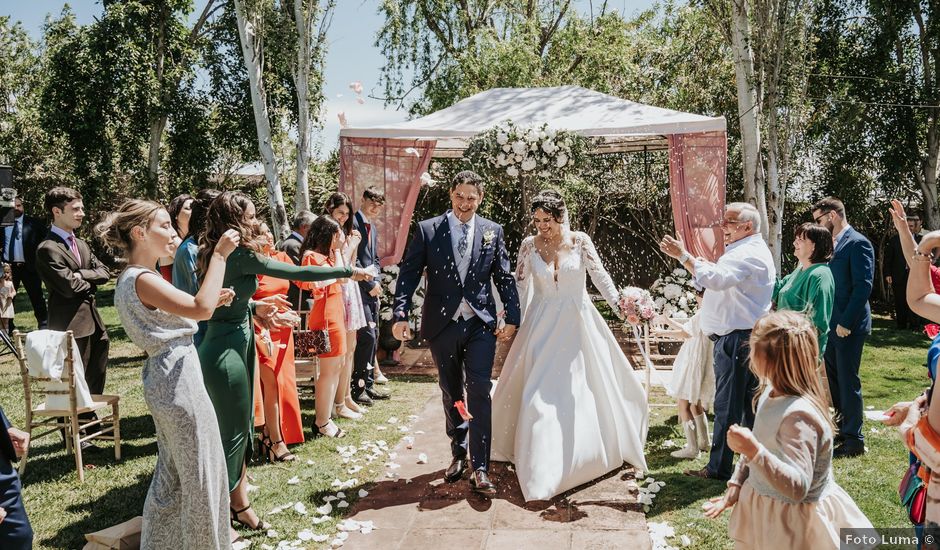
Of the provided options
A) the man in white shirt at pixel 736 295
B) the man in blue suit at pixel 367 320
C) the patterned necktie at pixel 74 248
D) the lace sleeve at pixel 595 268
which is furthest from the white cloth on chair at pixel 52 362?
the man in white shirt at pixel 736 295

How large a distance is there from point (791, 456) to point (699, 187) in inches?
261

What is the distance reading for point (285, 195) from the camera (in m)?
18.3

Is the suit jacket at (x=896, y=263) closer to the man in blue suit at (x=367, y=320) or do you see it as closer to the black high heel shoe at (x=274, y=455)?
the man in blue suit at (x=367, y=320)

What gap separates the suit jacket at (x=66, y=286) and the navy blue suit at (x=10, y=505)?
3.13 meters

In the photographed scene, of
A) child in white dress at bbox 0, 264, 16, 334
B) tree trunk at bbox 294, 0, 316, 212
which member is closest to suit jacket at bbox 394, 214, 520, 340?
child in white dress at bbox 0, 264, 16, 334

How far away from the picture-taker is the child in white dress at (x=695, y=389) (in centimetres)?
477

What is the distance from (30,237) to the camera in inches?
394

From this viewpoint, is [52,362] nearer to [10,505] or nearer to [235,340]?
[235,340]

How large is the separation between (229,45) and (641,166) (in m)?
10.6

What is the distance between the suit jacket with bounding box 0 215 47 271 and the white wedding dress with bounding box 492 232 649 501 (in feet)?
26.8

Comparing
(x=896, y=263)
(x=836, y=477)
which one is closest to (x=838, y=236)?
(x=836, y=477)

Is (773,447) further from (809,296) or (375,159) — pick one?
(375,159)

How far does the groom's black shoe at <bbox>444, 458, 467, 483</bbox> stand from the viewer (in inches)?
172

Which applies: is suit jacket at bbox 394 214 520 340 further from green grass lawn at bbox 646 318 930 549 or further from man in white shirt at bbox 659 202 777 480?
green grass lawn at bbox 646 318 930 549
